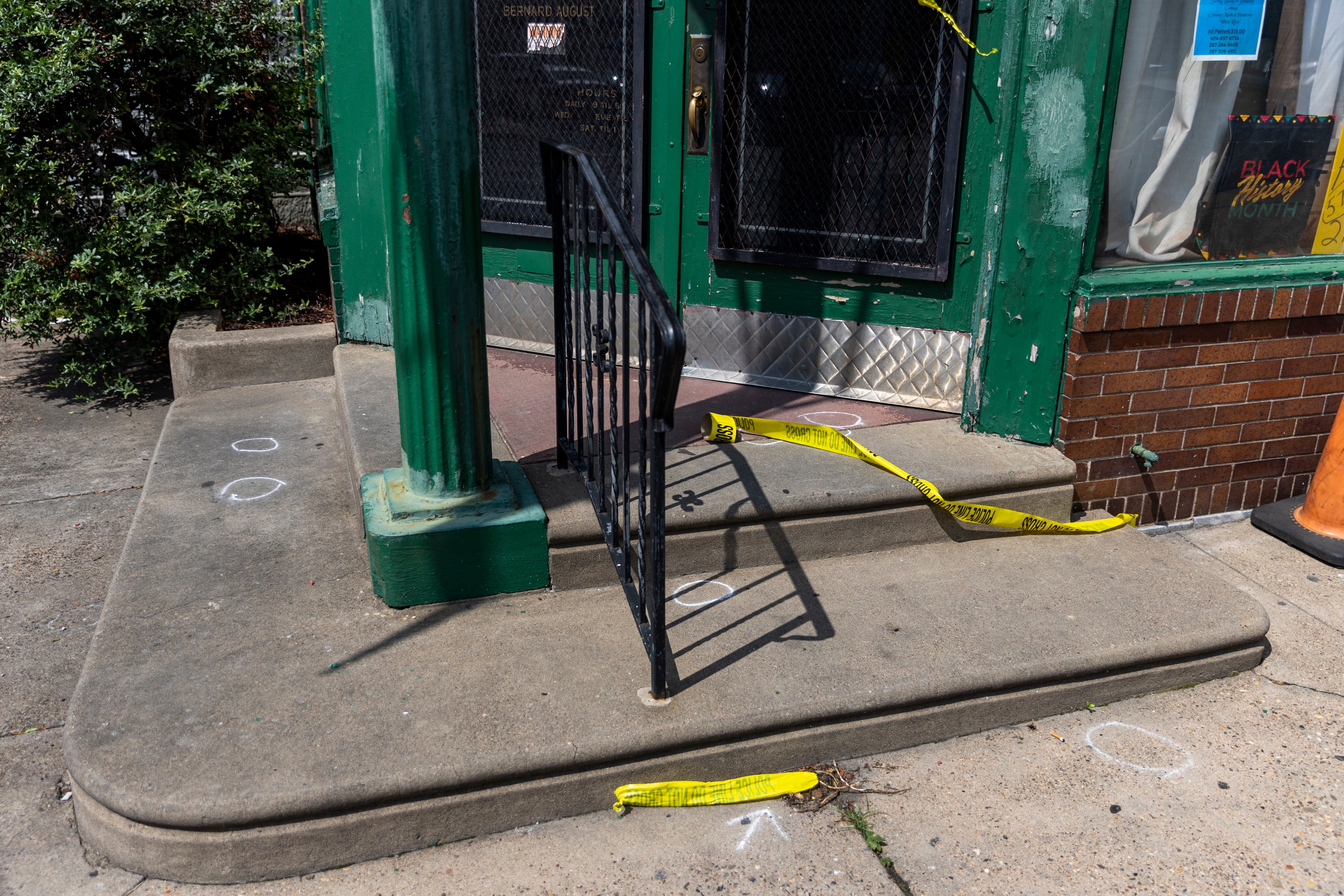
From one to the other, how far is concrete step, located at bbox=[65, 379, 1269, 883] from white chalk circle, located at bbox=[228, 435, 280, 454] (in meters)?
0.40

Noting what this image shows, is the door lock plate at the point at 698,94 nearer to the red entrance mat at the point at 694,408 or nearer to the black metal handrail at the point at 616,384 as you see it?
the black metal handrail at the point at 616,384

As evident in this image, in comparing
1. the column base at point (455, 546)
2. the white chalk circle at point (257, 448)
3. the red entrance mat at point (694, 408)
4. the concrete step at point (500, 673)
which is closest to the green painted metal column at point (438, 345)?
the column base at point (455, 546)

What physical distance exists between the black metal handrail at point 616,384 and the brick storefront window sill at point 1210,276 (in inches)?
69.5

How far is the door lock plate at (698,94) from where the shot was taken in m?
4.27

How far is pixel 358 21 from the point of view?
174 inches

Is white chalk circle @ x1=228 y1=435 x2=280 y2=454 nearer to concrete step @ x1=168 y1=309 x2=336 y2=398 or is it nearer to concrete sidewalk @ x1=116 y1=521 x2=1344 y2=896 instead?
concrete step @ x1=168 y1=309 x2=336 y2=398

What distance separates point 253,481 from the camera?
3.79 m

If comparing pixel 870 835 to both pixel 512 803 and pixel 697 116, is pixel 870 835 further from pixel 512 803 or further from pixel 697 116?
pixel 697 116

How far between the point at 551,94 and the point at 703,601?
266cm

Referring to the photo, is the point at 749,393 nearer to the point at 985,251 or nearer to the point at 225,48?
the point at 985,251

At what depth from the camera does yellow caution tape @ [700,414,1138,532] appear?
3504 mm

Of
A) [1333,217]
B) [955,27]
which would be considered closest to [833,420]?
[955,27]

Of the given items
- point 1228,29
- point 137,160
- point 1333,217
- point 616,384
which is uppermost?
point 1228,29

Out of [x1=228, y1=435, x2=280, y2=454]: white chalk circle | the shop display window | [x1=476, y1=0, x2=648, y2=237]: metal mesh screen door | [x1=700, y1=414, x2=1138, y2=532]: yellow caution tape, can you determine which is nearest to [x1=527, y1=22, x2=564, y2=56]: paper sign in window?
[x1=476, y1=0, x2=648, y2=237]: metal mesh screen door
